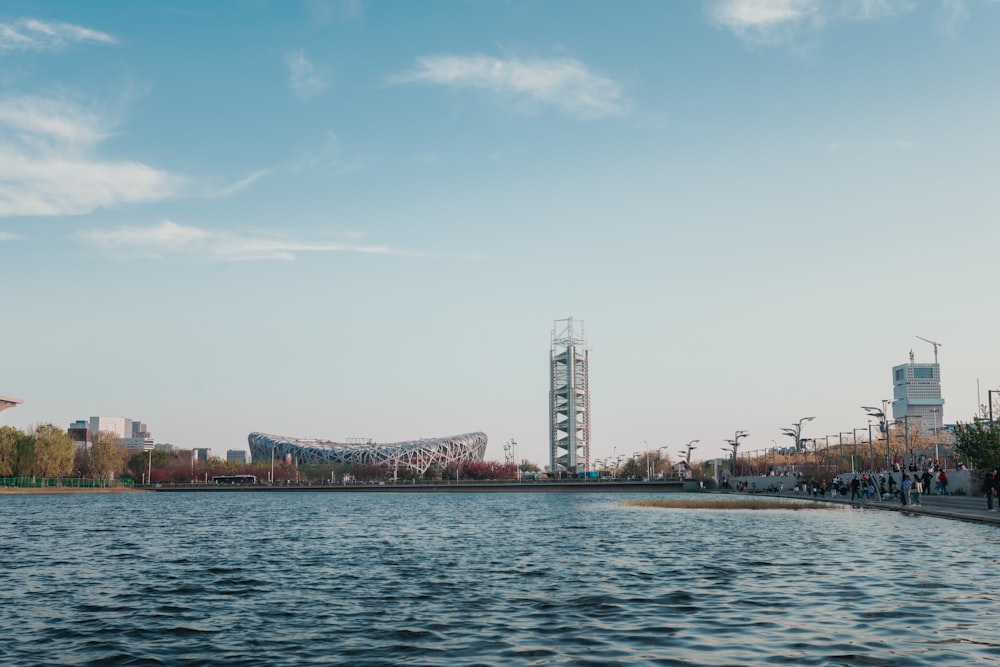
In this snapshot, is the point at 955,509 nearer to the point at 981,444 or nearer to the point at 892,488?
the point at 981,444

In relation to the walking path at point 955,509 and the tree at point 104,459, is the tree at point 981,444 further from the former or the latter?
the tree at point 104,459

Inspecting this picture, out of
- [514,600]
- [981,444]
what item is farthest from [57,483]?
[514,600]

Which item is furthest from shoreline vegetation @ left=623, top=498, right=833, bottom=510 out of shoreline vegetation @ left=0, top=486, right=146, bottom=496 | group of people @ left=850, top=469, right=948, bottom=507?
shoreline vegetation @ left=0, top=486, right=146, bottom=496

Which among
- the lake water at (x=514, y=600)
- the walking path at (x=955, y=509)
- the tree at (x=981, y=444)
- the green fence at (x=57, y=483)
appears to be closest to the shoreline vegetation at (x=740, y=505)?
the walking path at (x=955, y=509)

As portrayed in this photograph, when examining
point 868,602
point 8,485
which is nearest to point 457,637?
point 868,602

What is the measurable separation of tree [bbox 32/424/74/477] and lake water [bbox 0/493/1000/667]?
109 meters

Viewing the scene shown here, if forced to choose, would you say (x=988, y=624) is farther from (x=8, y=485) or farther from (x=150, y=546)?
(x=8, y=485)

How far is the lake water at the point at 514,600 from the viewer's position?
16.2m

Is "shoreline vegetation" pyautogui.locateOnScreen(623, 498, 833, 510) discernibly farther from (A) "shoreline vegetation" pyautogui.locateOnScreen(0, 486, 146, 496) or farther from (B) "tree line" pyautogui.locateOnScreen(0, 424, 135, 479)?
(B) "tree line" pyautogui.locateOnScreen(0, 424, 135, 479)

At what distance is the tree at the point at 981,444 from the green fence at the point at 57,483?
12305 centimetres

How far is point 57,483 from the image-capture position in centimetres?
13938

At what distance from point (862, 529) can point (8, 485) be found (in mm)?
125866

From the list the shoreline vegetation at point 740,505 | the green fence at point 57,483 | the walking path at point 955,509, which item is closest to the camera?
the walking path at point 955,509

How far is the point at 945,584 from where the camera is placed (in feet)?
75.7
